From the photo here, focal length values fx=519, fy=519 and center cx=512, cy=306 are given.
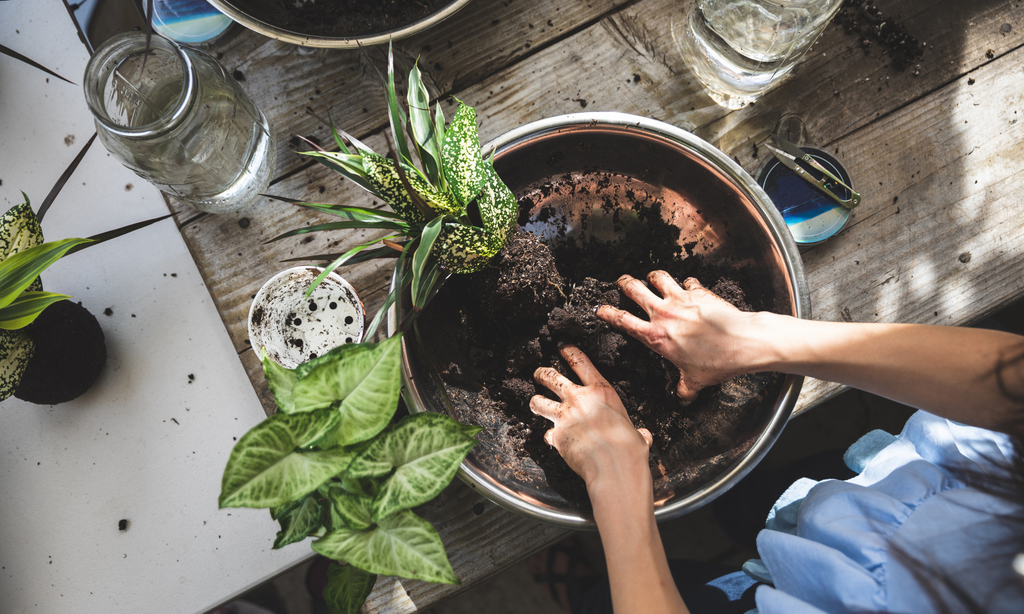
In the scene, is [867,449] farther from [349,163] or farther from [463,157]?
[349,163]

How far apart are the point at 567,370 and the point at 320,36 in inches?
25.1

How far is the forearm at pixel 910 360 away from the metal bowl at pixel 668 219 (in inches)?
2.5

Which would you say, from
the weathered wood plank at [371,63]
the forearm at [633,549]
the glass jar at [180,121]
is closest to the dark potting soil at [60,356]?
the glass jar at [180,121]

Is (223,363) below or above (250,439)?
above

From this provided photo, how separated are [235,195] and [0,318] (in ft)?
1.16

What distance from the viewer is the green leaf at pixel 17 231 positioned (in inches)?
27.6

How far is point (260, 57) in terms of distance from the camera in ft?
3.07

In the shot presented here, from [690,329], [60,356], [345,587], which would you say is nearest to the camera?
[345,587]

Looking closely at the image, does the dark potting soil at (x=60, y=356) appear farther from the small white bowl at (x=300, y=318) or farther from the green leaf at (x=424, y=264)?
the green leaf at (x=424, y=264)

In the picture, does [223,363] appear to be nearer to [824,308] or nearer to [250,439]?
[250,439]

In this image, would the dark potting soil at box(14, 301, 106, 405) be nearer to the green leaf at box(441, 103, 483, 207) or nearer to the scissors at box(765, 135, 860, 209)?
the green leaf at box(441, 103, 483, 207)

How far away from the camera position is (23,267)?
0.67m

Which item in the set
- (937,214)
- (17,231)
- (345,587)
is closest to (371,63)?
(17,231)

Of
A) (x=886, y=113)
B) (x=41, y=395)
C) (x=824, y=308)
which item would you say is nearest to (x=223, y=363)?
(x=41, y=395)
